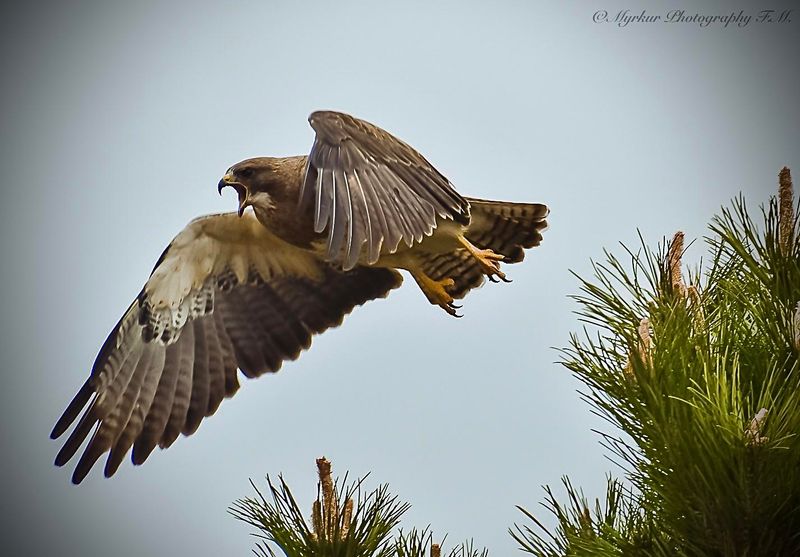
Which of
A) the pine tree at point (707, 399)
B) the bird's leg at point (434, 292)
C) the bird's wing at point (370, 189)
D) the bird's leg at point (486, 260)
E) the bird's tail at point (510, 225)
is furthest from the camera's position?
the bird's tail at point (510, 225)

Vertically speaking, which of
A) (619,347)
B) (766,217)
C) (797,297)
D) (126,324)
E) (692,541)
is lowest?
(692,541)

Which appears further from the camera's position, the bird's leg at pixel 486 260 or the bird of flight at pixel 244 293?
the bird of flight at pixel 244 293

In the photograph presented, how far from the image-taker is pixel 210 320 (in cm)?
496

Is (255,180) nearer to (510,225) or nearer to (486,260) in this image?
(486,260)

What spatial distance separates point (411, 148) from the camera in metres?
3.79

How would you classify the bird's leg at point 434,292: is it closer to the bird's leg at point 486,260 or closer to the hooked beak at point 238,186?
the bird's leg at point 486,260

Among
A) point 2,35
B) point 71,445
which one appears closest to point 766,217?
point 71,445

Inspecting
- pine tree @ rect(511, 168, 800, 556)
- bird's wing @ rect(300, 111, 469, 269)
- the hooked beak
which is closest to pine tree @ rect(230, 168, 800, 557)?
pine tree @ rect(511, 168, 800, 556)

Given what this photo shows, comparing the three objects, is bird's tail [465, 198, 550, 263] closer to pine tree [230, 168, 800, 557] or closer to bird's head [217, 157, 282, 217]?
bird's head [217, 157, 282, 217]

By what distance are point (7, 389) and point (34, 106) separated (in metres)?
8.36

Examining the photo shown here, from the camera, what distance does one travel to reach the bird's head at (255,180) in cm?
407

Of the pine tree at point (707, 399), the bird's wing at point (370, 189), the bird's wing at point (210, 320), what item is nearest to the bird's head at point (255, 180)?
the bird's wing at point (370, 189)

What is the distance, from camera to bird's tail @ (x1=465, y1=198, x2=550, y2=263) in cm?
464

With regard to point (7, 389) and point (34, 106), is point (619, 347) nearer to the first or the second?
point (7, 389)
